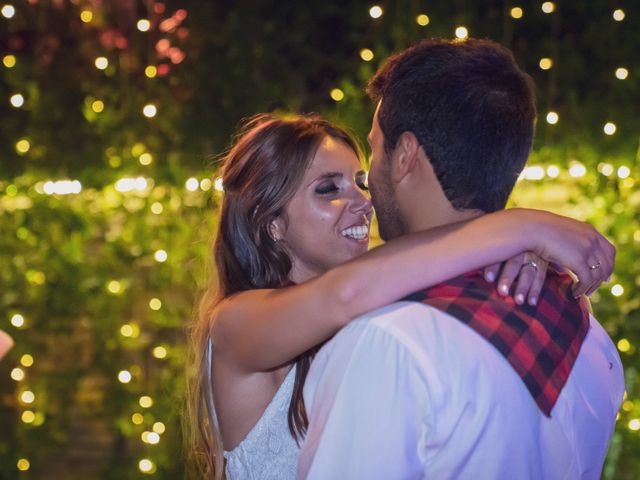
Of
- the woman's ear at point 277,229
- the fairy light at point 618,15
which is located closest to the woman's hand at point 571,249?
the woman's ear at point 277,229

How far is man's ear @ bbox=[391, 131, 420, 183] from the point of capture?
1491mm

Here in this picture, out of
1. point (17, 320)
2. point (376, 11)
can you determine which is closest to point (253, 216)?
point (376, 11)

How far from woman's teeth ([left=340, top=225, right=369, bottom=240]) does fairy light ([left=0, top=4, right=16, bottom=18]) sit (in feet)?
8.41

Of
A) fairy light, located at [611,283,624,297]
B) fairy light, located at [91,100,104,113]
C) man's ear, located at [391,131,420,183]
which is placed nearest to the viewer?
man's ear, located at [391,131,420,183]

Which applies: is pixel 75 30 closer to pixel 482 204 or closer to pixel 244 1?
pixel 244 1

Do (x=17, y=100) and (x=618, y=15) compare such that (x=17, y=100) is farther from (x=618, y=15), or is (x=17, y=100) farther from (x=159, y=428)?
(x=618, y=15)

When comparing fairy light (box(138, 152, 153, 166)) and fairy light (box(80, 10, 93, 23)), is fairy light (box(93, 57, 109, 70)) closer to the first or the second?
fairy light (box(80, 10, 93, 23))

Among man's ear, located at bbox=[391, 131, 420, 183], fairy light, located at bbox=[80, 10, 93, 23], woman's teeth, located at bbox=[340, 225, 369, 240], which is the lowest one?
woman's teeth, located at bbox=[340, 225, 369, 240]

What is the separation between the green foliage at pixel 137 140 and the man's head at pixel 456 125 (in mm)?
2048

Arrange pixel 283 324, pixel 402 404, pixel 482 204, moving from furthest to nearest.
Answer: pixel 283 324, pixel 482 204, pixel 402 404

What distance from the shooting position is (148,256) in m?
3.86

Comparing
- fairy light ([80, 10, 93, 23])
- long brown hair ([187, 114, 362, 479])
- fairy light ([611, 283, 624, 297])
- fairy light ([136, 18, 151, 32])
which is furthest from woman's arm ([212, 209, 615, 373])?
fairy light ([80, 10, 93, 23])

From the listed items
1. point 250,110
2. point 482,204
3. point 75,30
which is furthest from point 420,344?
point 75,30

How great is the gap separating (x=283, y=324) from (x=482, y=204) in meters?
0.44
